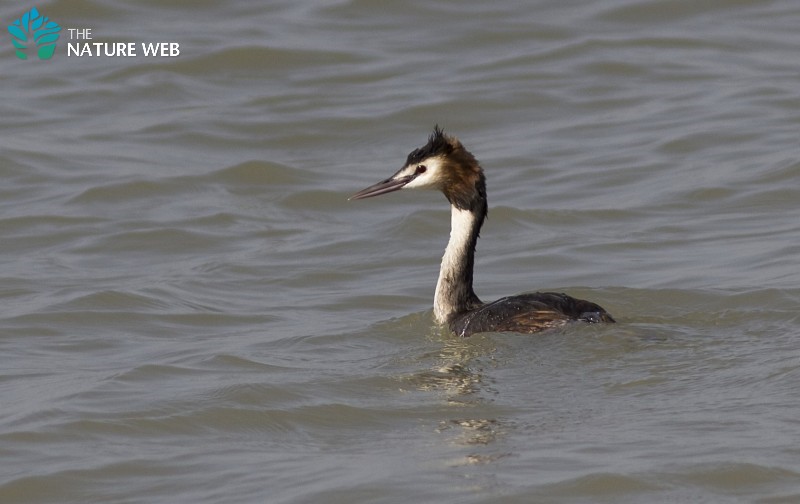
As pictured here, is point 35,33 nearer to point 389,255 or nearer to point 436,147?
point 389,255

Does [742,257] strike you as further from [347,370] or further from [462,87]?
[462,87]

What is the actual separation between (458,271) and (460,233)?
0.77 feet

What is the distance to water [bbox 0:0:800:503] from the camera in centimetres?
669

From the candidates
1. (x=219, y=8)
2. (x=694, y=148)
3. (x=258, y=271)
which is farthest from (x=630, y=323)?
(x=219, y=8)

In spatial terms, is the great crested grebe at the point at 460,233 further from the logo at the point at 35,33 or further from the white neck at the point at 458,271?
the logo at the point at 35,33

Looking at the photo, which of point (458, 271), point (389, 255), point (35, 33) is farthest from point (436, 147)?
point (35, 33)

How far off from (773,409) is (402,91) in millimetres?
8976

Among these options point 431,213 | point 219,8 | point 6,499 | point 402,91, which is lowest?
point 6,499

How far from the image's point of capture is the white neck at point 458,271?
30.2ft

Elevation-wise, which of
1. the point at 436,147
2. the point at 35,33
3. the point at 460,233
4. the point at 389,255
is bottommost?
the point at 389,255

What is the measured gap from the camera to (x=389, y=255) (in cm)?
1120

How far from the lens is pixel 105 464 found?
267 inches

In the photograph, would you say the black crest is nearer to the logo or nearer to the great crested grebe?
the great crested grebe

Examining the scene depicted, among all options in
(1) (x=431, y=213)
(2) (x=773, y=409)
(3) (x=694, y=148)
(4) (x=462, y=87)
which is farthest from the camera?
(4) (x=462, y=87)
